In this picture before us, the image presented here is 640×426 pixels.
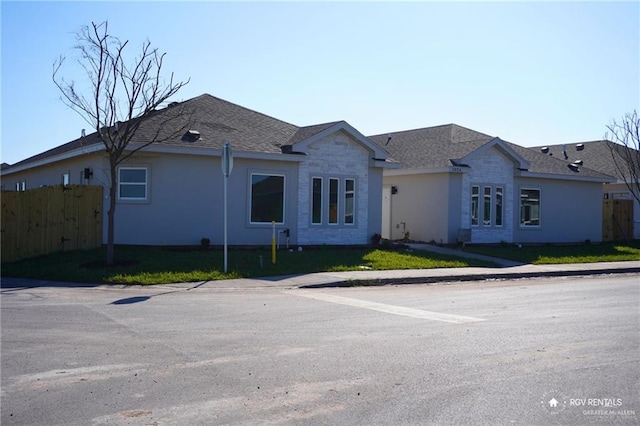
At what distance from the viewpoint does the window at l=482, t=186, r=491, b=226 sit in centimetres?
2889

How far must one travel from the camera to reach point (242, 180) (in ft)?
74.4

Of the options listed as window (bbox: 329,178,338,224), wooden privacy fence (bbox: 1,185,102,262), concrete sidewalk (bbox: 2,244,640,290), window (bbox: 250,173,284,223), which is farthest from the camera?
window (bbox: 329,178,338,224)

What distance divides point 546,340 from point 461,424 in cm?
399

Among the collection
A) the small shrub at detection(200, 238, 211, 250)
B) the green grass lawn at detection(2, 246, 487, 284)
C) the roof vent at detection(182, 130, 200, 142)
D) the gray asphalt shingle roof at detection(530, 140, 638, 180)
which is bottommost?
the green grass lawn at detection(2, 246, 487, 284)

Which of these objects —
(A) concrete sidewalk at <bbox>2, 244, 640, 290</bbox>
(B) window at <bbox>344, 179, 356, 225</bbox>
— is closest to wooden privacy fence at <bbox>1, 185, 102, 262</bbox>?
(A) concrete sidewalk at <bbox>2, 244, 640, 290</bbox>

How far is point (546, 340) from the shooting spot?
938 cm

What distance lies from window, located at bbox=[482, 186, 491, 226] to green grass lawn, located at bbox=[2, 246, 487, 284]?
6278mm

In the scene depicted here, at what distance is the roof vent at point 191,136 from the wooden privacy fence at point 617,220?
22.8 metres

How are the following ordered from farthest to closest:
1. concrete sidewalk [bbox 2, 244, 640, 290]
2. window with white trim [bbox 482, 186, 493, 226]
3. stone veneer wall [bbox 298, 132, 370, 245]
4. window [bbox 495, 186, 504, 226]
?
1. window [bbox 495, 186, 504, 226]
2. window with white trim [bbox 482, 186, 493, 226]
3. stone veneer wall [bbox 298, 132, 370, 245]
4. concrete sidewalk [bbox 2, 244, 640, 290]

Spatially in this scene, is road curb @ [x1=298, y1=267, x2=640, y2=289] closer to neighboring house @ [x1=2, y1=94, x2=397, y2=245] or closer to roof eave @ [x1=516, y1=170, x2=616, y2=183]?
neighboring house @ [x1=2, y1=94, x2=397, y2=245]

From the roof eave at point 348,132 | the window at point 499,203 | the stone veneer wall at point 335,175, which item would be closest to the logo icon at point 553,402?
the stone veneer wall at point 335,175

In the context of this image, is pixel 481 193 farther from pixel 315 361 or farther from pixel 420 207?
pixel 315 361

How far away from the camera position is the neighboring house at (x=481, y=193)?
28.0 m

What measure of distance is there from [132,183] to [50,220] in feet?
8.75
